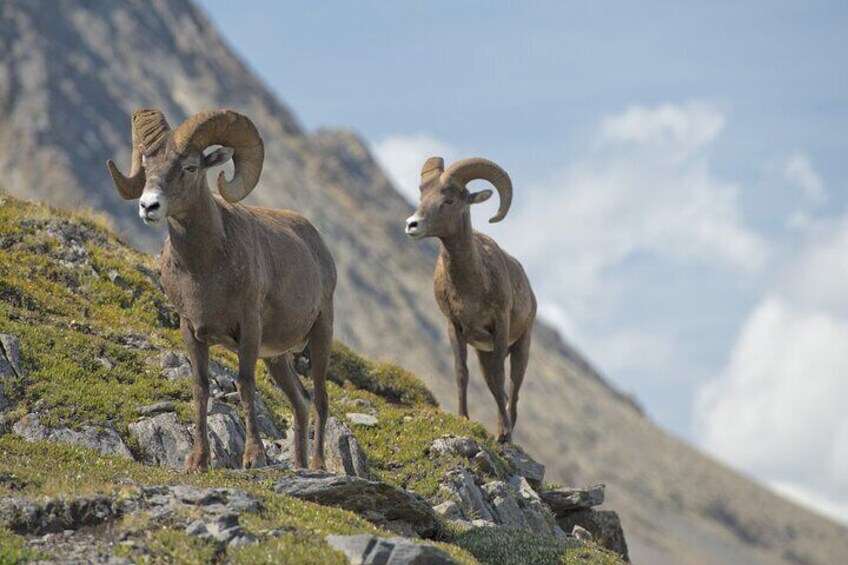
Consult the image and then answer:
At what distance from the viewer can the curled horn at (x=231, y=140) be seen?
14.1 metres

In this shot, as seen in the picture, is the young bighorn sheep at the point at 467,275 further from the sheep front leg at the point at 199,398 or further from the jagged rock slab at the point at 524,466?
the sheep front leg at the point at 199,398

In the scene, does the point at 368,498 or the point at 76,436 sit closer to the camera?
the point at 368,498

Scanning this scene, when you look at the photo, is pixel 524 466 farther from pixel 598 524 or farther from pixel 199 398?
pixel 199 398

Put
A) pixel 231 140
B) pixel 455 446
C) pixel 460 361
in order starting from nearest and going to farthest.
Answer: pixel 231 140 → pixel 455 446 → pixel 460 361

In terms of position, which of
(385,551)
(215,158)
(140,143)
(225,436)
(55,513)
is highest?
(215,158)

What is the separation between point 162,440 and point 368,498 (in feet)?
11.6

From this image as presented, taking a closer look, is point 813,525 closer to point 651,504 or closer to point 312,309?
point 651,504

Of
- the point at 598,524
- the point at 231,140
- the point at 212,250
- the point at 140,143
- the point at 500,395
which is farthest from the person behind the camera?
the point at 500,395

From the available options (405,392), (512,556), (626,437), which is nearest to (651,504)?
(626,437)

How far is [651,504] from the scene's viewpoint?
417 ft

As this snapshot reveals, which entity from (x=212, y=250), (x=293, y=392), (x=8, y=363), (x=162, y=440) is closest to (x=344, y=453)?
(x=293, y=392)

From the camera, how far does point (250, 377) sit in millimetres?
14344

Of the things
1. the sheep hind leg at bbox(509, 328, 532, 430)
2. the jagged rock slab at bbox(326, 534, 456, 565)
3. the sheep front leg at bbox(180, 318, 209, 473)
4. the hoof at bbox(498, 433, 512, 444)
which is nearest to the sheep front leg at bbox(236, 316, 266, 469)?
the sheep front leg at bbox(180, 318, 209, 473)

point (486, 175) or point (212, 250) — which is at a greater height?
point (486, 175)
